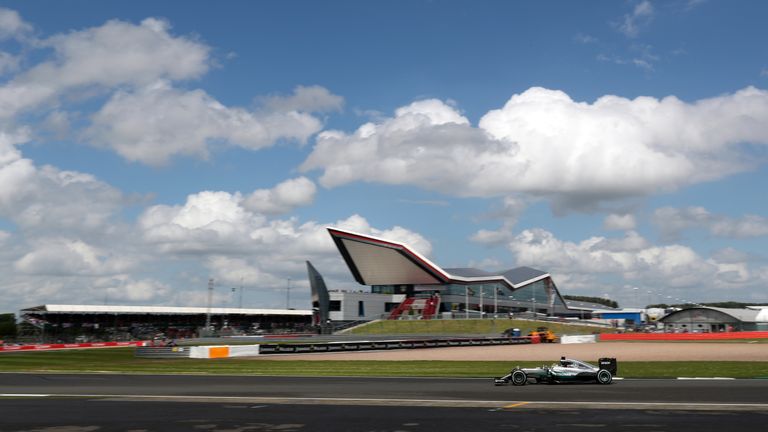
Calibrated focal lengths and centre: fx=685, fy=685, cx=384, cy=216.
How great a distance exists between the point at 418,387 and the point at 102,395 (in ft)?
40.1

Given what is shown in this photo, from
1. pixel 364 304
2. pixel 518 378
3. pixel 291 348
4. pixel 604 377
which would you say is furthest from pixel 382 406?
pixel 364 304

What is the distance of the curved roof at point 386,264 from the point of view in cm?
Result: 15638

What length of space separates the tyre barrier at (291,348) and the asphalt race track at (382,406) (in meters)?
21.9

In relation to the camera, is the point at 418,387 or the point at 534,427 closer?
the point at 534,427

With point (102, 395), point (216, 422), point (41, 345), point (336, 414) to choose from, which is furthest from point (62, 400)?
point (41, 345)

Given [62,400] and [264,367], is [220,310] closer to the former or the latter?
[264,367]

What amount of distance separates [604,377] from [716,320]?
98.3 m

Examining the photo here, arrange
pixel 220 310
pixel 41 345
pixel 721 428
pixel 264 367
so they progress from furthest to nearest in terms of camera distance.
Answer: pixel 220 310 < pixel 41 345 < pixel 264 367 < pixel 721 428

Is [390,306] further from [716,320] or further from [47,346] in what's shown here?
[47,346]

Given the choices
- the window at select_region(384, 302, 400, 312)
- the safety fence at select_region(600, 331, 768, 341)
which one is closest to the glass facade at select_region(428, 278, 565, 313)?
the window at select_region(384, 302, 400, 312)

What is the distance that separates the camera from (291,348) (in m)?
59.7

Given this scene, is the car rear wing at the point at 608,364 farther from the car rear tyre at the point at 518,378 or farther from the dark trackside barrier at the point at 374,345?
the dark trackside barrier at the point at 374,345

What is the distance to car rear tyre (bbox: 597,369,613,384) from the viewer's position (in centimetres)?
2786

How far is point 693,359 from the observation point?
1729 inches
